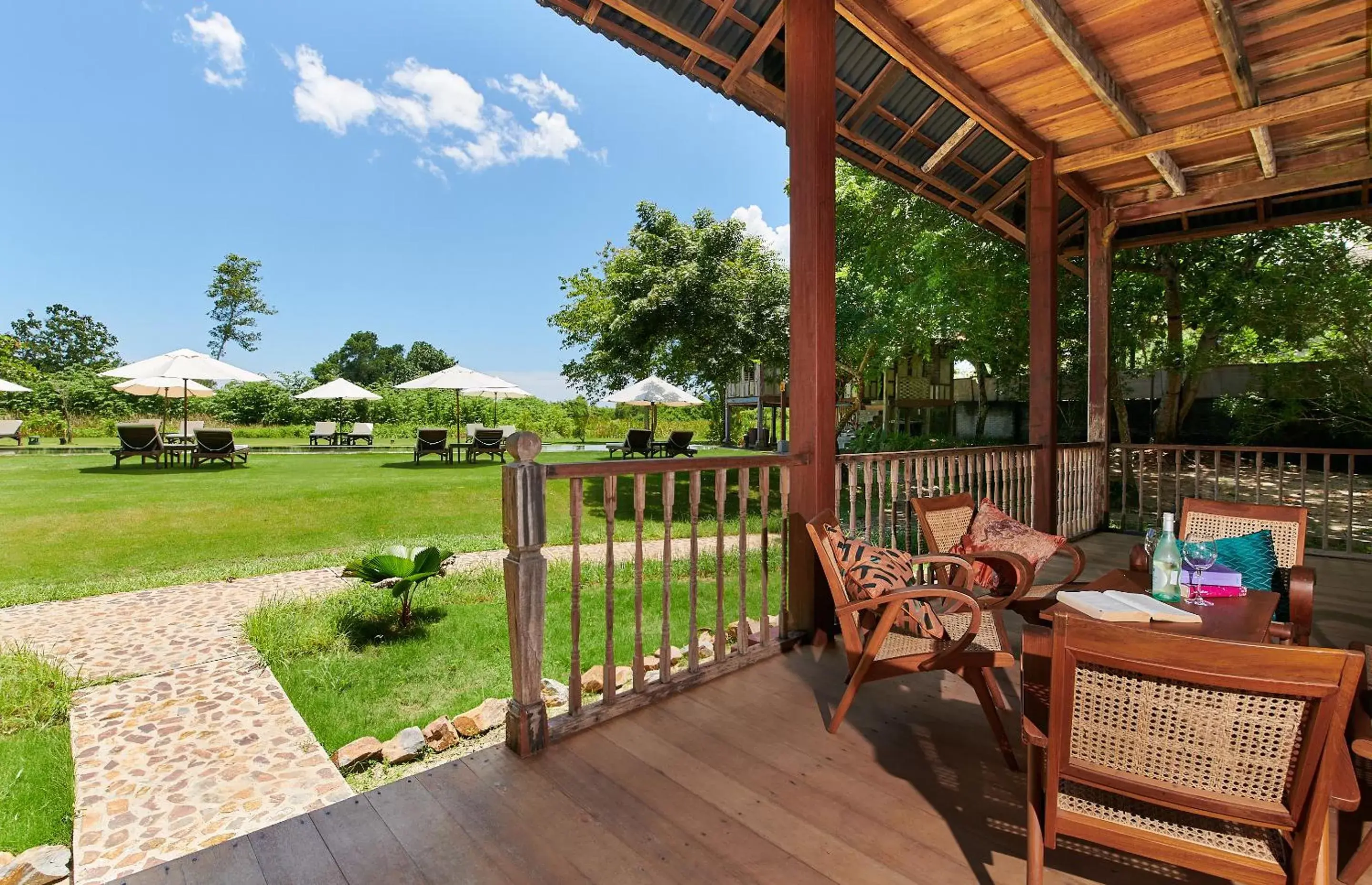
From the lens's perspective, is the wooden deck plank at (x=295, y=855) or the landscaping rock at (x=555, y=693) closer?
the wooden deck plank at (x=295, y=855)

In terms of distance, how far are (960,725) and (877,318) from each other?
1144cm

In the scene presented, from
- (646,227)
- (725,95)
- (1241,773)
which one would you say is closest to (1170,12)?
(725,95)

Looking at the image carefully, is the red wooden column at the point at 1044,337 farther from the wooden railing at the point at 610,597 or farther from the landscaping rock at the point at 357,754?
the landscaping rock at the point at 357,754

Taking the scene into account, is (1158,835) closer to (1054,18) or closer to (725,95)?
(1054,18)

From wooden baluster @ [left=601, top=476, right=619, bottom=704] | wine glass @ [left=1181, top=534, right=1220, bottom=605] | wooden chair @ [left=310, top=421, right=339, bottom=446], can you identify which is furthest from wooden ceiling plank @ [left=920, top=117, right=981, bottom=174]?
wooden chair @ [left=310, top=421, right=339, bottom=446]

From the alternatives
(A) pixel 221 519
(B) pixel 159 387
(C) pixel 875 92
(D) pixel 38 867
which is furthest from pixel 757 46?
(B) pixel 159 387

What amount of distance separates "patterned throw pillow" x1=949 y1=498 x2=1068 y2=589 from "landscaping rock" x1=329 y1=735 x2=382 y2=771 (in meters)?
2.99

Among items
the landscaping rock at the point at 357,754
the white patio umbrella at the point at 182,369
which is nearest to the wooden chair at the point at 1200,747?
the landscaping rock at the point at 357,754

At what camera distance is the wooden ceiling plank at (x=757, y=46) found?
3258mm

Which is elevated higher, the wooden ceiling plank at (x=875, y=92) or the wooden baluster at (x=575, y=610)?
the wooden ceiling plank at (x=875, y=92)

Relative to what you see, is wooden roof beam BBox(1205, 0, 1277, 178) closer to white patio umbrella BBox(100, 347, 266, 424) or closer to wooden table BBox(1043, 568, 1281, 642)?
wooden table BBox(1043, 568, 1281, 642)

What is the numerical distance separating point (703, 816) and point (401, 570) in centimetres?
386

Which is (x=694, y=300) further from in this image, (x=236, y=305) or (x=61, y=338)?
(x=236, y=305)

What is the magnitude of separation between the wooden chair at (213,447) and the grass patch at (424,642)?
9.47 m
